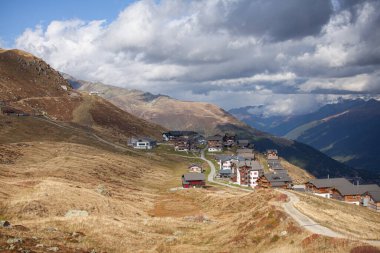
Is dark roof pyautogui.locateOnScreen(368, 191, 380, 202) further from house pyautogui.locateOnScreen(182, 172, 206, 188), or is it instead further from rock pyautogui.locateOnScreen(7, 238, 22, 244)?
rock pyautogui.locateOnScreen(7, 238, 22, 244)

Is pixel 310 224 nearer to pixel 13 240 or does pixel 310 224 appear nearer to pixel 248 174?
pixel 13 240

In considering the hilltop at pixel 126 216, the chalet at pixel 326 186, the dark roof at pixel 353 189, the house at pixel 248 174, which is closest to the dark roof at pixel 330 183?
the chalet at pixel 326 186

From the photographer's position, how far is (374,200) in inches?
6068

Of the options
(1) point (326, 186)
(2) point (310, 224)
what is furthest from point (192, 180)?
(2) point (310, 224)

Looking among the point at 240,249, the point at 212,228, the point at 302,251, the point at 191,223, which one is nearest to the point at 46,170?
the point at 191,223

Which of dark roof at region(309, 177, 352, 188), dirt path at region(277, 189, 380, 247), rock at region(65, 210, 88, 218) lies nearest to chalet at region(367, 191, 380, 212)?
dark roof at region(309, 177, 352, 188)

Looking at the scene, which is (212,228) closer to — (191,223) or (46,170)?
(191,223)

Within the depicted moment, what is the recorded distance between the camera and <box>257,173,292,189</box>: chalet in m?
164

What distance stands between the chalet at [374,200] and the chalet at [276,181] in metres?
31.6

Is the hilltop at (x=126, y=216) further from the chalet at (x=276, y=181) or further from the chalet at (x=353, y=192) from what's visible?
the chalet at (x=353, y=192)

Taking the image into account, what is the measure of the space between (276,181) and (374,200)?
3820 cm

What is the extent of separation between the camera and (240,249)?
182 feet

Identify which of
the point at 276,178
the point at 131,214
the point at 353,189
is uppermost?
the point at 276,178

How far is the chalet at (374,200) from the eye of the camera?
6062 inches
